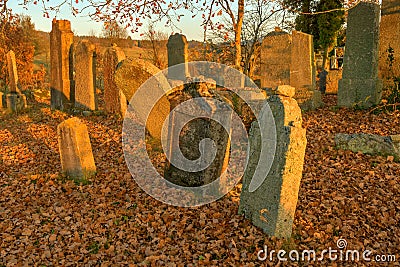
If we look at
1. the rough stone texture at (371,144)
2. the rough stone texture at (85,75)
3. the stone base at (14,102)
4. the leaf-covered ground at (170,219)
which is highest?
the rough stone texture at (85,75)

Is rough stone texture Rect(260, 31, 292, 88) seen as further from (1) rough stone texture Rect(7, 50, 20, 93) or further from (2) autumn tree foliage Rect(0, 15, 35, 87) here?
(2) autumn tree foliage Rect(0, 15, 35, 87)

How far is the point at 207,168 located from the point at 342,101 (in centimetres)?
602

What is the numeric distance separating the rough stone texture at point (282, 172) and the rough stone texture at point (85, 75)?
316 inches

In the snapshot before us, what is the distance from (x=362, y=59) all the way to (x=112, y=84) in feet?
22.7

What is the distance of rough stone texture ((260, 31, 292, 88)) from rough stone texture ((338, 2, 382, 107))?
1.94 m

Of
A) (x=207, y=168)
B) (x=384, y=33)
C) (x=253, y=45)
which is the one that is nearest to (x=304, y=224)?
(x=207, y=168)

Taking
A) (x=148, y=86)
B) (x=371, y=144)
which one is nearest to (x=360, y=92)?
(x=371, y=144)

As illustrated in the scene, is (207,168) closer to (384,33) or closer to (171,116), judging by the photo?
(171,116)

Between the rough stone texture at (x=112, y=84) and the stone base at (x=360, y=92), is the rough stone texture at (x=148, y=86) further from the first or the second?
the stone base at (x=360, y=92)

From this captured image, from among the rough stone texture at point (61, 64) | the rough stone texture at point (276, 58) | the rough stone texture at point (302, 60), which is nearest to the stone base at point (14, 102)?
the rough stone texture at point (61, 64)

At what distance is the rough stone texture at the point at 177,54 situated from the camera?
10.5m

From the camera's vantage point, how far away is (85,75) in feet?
35.6

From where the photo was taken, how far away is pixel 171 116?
5188mm

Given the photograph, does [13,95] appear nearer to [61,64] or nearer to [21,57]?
[61,64]
